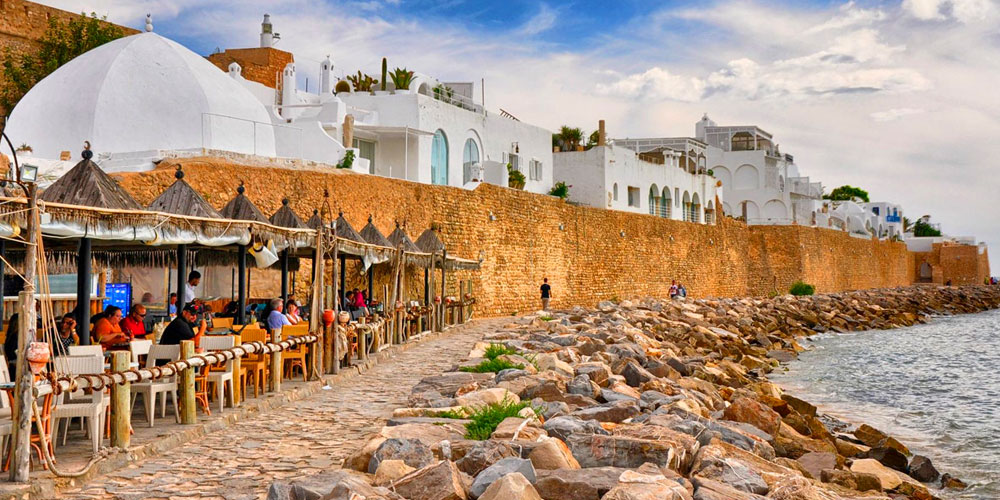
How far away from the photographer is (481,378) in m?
10.8

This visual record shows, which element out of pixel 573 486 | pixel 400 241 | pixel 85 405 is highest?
pixel 400 241

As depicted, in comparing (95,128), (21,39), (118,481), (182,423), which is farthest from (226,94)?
A: (118,481)

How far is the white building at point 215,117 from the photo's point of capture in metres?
23.5

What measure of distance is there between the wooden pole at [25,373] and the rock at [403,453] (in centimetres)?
219

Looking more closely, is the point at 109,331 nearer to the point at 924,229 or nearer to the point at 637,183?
the point at 637,183

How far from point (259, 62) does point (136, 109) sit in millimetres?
12332

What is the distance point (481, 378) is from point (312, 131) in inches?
717

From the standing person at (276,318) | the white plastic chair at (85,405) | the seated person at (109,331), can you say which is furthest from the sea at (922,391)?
the seated person at (109,331)

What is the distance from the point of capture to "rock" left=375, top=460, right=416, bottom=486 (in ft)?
19.2

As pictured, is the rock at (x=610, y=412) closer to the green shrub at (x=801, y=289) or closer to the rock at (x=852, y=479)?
the rock at (x=852, y=479)

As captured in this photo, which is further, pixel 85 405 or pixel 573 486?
pixel 85 405

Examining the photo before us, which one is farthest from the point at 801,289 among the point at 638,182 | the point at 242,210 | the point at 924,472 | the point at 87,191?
the point at 87,191

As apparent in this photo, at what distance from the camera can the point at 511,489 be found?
536 cm

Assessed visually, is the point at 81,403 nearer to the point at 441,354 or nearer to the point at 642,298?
the point at 441,354
